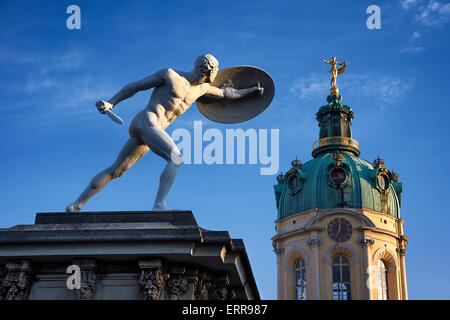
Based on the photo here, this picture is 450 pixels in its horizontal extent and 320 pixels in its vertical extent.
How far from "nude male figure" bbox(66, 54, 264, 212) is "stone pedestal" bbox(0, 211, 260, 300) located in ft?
2.98

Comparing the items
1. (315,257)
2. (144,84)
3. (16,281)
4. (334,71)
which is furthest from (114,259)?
(334,71)

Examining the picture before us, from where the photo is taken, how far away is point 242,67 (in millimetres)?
14094

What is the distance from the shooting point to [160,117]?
12.9m

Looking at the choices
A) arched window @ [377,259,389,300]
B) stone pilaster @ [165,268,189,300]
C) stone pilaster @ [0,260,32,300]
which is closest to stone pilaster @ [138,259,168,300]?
stone pilaster @ [165,268,189,300]

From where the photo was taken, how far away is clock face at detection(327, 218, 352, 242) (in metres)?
55.7

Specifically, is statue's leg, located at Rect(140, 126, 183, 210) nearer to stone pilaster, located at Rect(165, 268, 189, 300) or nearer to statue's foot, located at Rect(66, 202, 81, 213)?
stone pilaster, located at Rect(165, 268, 189, 300)

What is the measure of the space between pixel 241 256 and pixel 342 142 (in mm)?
51852

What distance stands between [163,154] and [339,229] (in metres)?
45.0

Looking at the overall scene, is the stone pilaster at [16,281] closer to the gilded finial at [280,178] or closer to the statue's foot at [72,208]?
the statue's foot at [72,208]

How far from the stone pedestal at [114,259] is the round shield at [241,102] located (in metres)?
3.07

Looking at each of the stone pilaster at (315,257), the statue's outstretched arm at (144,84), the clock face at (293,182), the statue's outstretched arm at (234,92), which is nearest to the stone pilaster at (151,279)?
the statue's outstretched arm at (144,84)

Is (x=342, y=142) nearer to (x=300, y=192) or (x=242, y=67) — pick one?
(x=300, y=192)
